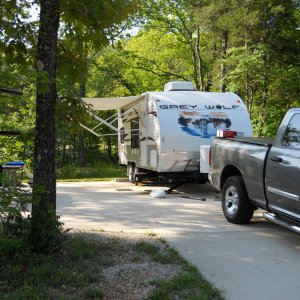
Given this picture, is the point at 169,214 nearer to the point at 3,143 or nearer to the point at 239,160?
the point at 239,160

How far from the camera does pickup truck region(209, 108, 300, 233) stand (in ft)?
18.7

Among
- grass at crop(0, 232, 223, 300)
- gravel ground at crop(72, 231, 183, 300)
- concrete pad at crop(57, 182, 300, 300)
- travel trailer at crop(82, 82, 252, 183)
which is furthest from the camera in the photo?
travel trailer at crop(82, 82, 252, 183)

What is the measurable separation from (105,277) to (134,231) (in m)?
2.33

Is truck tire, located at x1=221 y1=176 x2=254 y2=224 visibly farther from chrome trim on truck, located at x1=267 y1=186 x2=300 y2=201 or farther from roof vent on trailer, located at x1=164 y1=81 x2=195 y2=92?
roof vent on trailer, located at x1=164 y1=81 x2=195 y2=92

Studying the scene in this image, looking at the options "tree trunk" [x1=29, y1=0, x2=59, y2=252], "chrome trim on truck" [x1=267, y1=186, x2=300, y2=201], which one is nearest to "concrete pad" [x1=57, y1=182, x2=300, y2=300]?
"chrome trim on truck" [x1=267, y1=186, x2=300, y2=201]

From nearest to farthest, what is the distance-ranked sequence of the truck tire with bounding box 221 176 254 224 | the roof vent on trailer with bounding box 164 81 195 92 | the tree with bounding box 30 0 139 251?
the tree with bounding box 30 0 139 251 → the truck tire with bounding box 221 176 254 224 → the roof vent on trailer with bounding box 164 81 195 92

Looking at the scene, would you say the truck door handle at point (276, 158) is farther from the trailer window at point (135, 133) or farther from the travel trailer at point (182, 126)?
the trailer window at point (135, 133)

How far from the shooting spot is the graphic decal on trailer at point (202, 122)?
11.2 m

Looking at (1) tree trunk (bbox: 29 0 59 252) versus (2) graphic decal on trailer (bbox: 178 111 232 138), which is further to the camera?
(2) graphic decal on trailer (bbox: 178 111 232 138)

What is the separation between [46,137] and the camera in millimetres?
5062

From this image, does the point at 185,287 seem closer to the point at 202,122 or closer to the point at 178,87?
the point at 202,122

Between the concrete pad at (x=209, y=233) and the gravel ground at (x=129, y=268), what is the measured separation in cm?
44

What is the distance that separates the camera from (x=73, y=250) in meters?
5.25

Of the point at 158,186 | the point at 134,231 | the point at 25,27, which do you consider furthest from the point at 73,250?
the point at 158,186
